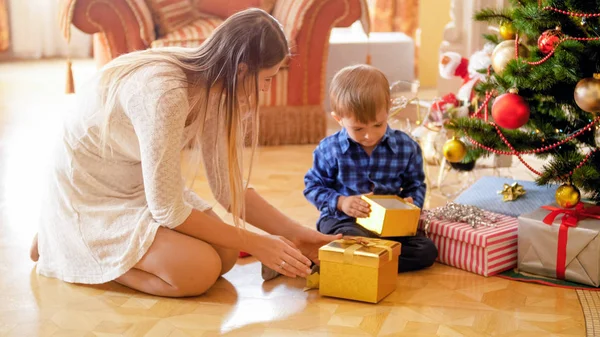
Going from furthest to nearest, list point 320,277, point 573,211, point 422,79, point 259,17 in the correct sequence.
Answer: point 422,79 < point 573,211 < point 320,277 < point 259,17

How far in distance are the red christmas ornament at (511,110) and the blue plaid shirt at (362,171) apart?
0.27 meters

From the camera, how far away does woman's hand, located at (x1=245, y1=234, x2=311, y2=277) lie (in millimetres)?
1931

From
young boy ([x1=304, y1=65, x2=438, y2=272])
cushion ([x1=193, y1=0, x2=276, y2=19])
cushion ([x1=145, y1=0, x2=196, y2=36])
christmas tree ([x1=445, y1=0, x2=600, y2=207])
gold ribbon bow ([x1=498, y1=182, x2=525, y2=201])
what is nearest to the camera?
christmas tree ([x1=445, y1=0, x2=600, y2=207])

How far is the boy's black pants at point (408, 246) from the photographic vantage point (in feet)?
7.14

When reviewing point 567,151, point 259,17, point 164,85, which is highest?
point 259,17

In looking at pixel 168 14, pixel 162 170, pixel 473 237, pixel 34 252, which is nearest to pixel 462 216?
pixel 473 237

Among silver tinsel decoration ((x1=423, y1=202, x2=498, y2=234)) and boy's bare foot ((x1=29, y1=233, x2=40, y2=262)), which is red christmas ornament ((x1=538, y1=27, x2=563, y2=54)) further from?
boy's bare foot ((x1=29, y1=233, x2=40, y2=262))

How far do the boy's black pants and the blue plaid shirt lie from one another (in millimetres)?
41

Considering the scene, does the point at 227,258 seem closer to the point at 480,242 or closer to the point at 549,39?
the point at 480,242

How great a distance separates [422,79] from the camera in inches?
198

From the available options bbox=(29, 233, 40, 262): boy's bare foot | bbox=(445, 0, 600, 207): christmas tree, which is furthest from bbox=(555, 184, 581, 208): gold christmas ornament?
bbox=(29, 233, 40, 262): boy's bare foot

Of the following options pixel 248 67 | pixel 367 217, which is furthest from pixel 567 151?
pixel 248 67

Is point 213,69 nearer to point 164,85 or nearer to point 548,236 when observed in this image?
point 164,85

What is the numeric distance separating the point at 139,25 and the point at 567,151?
2.02 m
